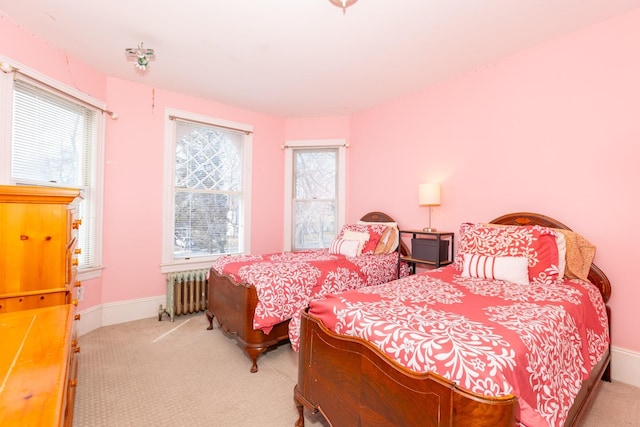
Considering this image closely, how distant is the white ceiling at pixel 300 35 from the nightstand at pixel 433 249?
5.42ft

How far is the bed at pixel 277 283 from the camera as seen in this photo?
225cm

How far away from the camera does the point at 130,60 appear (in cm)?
279

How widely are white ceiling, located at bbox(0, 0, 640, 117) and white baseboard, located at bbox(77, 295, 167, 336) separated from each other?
2.39m

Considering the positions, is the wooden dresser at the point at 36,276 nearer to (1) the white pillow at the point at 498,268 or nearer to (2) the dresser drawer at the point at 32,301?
(2) the dresser drawer at the point at 32,301

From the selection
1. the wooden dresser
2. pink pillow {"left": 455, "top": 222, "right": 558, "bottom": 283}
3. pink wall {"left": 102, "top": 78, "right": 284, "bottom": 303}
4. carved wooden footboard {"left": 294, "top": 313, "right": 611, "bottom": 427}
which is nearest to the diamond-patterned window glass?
pink wall {"left": 102, "top": 78, "right": 284, "bottom": 303}

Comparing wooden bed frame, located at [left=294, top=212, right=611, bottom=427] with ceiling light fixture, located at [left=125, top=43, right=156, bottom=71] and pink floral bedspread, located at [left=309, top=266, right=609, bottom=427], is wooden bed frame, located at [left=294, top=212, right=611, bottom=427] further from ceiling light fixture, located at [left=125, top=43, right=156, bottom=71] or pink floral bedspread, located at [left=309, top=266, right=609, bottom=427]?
ceiling light fixture, located at [left=125, top=43, right=156, bottom=71]

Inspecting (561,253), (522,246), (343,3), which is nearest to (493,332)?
(522,246)

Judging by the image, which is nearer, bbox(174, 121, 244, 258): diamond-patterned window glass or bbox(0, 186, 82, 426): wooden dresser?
bbox(0, 186, 82, 426): wooden dresser

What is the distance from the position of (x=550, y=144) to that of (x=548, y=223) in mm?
659

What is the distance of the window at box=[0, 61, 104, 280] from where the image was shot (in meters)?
2.35

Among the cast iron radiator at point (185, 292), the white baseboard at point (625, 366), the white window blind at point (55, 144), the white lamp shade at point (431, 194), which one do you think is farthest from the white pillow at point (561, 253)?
the white window blind at point (55, 144)

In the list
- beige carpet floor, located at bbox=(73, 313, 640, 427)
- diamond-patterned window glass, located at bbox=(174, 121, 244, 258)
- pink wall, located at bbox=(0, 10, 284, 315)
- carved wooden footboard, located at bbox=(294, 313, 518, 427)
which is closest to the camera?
carved wooden footboard, located at bbox=(294, 313, 518, 427)

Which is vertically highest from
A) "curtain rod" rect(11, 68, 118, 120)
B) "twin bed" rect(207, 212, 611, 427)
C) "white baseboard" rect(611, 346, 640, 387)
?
"curtain rod" rect(11, 68, 118, 120)

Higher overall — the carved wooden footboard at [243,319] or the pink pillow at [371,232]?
the pink pillow at [371,232]
